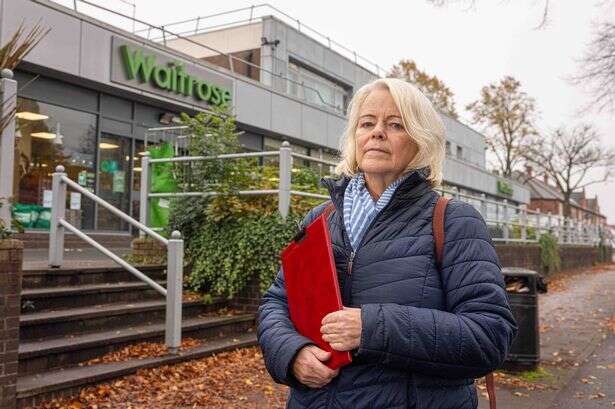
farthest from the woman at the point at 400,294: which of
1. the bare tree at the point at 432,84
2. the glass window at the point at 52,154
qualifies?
the bare tree at the point at 432,84

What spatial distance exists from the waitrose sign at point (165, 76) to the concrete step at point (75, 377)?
9455mm

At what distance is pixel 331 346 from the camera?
168 cm

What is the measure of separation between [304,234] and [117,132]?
13646mm

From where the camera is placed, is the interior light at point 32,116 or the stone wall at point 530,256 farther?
the stone wall at point 530,256

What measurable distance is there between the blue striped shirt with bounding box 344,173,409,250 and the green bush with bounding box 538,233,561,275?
59.2 feet

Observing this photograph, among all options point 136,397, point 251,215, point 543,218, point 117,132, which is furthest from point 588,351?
point 543,218

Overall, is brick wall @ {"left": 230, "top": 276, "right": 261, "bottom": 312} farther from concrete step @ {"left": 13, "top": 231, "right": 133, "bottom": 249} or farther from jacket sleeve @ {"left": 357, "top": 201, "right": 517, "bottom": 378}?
jacket sleeve @ {"left": 357, "top": 201, "right": 517, "bottom": 378}

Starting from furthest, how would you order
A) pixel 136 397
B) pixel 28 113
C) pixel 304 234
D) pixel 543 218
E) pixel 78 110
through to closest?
pixel 543 218 → pixel 78 110 → pixel 28 113 → pixel 136 397 → pixel 304 234

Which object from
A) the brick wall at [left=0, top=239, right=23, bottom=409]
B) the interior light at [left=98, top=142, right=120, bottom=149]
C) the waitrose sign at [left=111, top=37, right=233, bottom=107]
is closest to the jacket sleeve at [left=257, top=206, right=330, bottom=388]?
the brick wall at [left=0, top=239, right=23, bottom=409]

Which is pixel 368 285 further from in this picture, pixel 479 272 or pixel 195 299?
pixel 195 299

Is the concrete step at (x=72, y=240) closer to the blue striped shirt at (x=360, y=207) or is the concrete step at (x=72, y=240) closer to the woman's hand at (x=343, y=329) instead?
the blue striped shirt at (x=360, y=207)

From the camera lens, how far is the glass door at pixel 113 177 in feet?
46.7

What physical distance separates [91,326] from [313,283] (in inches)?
199

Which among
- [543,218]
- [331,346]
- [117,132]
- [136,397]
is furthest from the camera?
[543,218]
